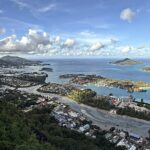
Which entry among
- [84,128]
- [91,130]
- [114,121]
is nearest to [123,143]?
[91,130]

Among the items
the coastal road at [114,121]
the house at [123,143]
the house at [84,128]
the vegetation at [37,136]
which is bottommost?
the coastal road at [114,121]

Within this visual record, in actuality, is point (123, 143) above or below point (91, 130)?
below

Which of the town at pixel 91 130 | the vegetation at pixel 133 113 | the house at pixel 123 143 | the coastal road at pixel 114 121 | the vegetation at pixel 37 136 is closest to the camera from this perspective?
the vegetation at pixel 37 136

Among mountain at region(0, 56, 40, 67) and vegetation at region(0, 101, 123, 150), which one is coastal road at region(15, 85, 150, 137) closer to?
vegetation at region(0, 101, 123, 150)

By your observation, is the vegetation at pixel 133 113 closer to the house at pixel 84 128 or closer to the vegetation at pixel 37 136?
the house at pixel 84 128

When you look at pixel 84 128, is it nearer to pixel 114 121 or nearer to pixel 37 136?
pixel 114 121

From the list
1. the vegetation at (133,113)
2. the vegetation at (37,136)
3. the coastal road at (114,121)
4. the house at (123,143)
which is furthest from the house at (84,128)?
the vegetation at (133,113)

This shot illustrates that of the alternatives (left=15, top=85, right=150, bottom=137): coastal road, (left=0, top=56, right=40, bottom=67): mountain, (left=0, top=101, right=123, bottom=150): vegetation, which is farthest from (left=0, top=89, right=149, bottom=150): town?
(left=0, top=56, right=40, bottom=67): mountain

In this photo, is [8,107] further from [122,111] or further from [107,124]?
[122,111]
